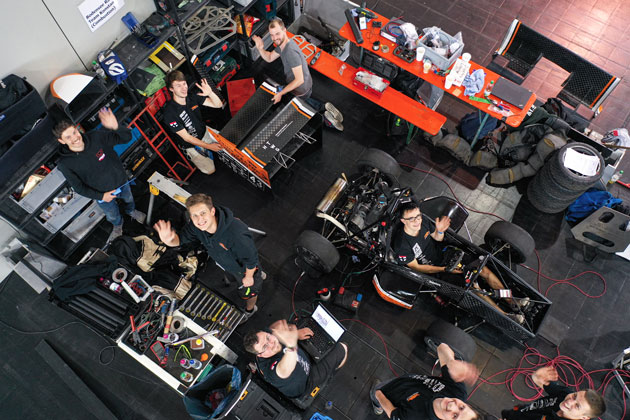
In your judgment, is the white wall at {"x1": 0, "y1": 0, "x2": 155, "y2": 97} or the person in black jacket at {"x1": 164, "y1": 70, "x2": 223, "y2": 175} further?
the person in black jacket at {"x1": 164, "y1": 70, "x2": 223, "y2": 175}

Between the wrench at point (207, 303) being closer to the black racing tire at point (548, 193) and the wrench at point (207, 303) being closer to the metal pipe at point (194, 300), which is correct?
the metal pipe at point (194, 300)

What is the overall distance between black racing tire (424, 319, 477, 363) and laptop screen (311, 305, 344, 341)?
103 centimetres

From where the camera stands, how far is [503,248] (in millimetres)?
5051

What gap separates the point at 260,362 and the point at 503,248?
3.04 m

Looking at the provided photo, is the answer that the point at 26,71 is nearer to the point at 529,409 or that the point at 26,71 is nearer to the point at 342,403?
the point at 342,403

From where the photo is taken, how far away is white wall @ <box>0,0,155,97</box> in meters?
3.61

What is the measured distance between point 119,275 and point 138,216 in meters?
1.25

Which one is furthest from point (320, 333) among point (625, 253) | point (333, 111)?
point (625, 253)

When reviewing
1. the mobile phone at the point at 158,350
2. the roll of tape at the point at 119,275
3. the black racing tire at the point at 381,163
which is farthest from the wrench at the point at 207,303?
the black racing tire at the point at 381,163

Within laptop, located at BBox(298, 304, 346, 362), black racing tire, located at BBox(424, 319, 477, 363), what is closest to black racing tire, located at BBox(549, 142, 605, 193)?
black racing tire, located at BBox(424, 319, 477, 363)

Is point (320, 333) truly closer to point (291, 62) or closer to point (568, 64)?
point (291, 62)

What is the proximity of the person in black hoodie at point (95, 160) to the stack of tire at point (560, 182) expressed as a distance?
485 cm

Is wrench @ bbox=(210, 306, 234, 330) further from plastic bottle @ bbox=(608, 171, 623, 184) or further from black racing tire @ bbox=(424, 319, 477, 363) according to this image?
plastic bottle @ bbox=(608, 171, 623, 184)

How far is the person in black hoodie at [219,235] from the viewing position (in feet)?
12.6
